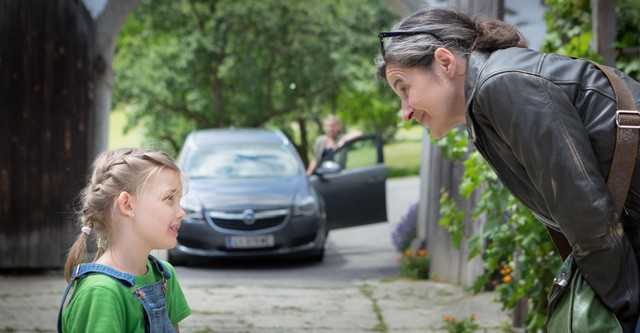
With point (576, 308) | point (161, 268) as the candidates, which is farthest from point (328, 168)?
point (576, 308)

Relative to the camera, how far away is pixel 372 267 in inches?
428

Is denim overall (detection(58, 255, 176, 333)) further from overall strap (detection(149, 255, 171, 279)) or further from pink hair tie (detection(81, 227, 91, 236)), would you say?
pink hair tie (detection(81, 227, 91, 236))

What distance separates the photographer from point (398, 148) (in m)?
37.7

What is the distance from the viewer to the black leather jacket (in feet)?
7.53

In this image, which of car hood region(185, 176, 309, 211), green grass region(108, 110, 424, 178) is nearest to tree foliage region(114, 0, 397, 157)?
green grass region(108, 110, 424, 178)

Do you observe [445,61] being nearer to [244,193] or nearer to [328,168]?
[244,193]

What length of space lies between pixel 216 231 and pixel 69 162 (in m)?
1.78

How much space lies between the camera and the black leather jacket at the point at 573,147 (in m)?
2.29

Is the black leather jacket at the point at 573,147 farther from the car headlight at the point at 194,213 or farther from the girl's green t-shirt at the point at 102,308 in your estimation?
the car headlight at the point at 194,213

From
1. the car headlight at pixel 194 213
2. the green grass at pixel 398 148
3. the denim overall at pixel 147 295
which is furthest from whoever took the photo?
the green grass at pixel 398 148

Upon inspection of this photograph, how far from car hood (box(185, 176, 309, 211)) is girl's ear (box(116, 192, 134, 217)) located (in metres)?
7.73

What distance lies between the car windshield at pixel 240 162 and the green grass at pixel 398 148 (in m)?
18.2

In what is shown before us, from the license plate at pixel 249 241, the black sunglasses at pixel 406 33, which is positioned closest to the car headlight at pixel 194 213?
the license plate at pixel 249 241

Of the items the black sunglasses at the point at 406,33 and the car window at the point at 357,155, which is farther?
the car window at the point at 357,155
